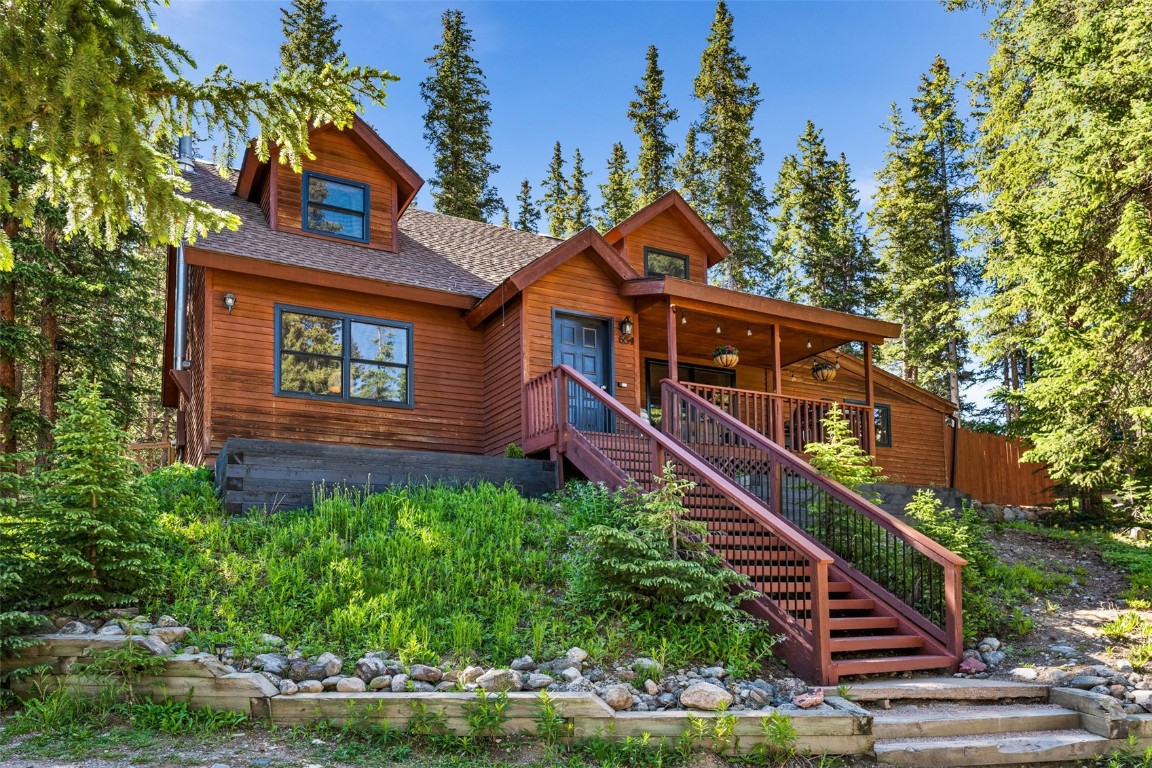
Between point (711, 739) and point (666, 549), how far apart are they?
1871 millimetres

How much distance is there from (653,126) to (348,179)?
1640cm

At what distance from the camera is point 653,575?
669cm

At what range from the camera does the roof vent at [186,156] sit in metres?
15.1

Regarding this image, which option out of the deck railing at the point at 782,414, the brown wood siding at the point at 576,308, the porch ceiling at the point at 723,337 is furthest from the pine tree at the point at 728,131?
the brown wood siding at the point at 576,308

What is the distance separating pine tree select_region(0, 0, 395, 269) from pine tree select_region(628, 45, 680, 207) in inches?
930

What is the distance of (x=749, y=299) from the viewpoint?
1328cm

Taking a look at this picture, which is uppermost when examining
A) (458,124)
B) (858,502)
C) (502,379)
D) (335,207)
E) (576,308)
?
(458,124)

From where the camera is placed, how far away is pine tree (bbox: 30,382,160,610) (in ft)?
19.4

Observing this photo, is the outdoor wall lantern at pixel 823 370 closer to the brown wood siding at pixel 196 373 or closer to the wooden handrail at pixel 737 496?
the wooden handrail at pixel 737 496

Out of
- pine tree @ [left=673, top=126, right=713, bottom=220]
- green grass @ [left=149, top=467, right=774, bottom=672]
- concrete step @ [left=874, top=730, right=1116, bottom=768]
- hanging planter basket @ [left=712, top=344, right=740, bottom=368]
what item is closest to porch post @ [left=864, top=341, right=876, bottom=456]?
hanging planter basket @ [left=712, top=344, right=740, bottom=368]

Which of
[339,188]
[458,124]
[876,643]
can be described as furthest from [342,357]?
[458,124]

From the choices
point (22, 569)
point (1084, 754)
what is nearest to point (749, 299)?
point (1084, 754)

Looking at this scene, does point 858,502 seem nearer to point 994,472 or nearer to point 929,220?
point 994,472

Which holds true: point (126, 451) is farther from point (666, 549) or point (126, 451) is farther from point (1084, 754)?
point (1084, 754)
